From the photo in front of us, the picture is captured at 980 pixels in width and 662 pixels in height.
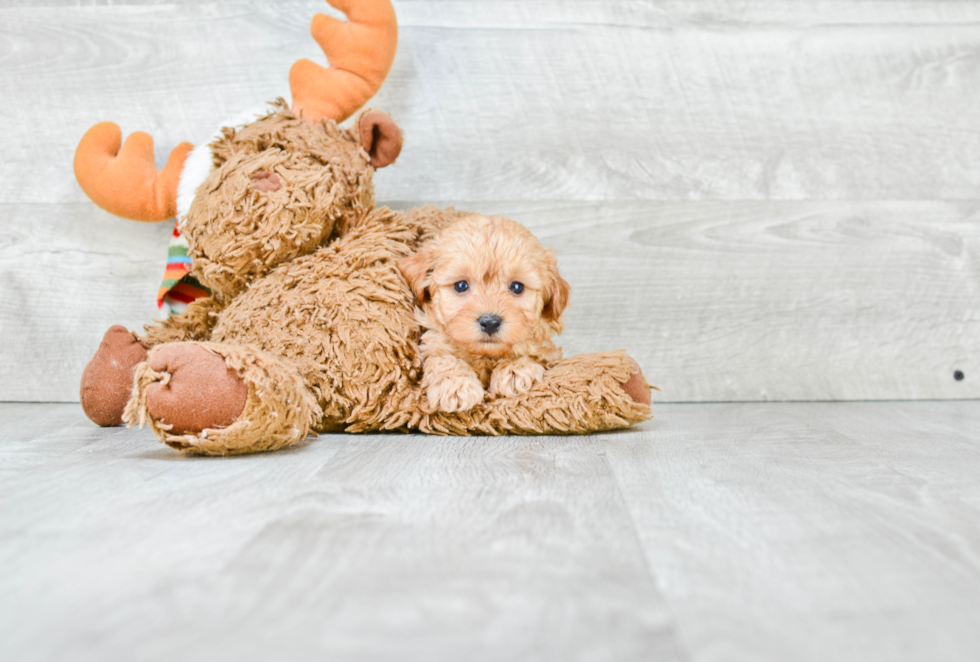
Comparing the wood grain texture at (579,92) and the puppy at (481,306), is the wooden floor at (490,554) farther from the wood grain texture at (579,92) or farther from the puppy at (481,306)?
the wood grain texture at (579,92)

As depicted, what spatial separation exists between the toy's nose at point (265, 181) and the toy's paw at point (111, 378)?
0.36 meters

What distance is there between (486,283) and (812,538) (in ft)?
2.00

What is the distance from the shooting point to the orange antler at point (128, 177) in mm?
1381

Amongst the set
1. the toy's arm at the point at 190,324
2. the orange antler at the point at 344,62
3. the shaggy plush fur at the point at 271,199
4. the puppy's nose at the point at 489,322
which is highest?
the orange antler at the point at 344,62

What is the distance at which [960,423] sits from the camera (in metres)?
1.36

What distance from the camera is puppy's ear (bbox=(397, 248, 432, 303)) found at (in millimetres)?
1203

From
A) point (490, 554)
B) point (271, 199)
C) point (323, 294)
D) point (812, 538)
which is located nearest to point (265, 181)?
point (271, 199)

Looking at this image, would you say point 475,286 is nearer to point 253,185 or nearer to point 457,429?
point 457,429

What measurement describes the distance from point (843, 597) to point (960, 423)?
0.97m

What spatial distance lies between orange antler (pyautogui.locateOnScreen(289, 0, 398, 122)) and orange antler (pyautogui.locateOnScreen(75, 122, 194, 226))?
0.28 metres

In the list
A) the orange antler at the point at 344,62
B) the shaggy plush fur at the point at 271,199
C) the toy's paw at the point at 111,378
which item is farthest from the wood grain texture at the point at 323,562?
the orange antler at the point at 344,62

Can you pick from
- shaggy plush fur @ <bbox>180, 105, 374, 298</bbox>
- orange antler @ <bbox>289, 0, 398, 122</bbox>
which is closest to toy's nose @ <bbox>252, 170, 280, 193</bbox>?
shaggy plush fur @ <bbox>180, 105, 374, 298</bbox>

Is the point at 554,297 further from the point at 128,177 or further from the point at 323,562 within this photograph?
the point at 128,177

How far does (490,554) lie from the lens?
65 centimetres
